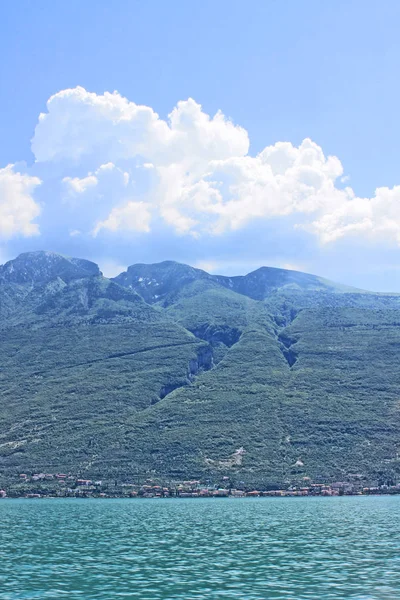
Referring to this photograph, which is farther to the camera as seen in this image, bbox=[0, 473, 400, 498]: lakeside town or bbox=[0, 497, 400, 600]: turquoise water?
bbox=[0, 473, 400, 498]: lakeside town

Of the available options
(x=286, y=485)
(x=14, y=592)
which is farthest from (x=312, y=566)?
(x=286, y=485)

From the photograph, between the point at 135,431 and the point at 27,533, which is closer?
the point at 27,533

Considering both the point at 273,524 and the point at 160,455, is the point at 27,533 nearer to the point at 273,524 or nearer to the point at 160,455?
the point at 273,524

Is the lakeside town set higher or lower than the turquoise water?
A: lower

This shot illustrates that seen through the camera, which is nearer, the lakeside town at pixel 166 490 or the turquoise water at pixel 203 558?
the turquoise water at pixel 203 558
